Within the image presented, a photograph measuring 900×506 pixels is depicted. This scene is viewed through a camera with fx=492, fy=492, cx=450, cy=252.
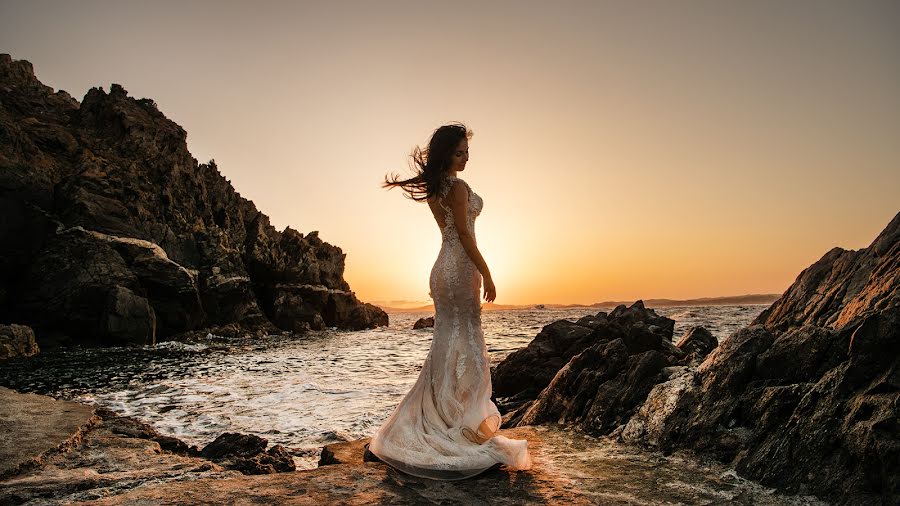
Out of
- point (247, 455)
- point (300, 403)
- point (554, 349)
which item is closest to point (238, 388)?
point (300, 403)

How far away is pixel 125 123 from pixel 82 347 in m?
25.4

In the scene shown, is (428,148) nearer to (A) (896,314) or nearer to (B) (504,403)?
(A) (896,314)

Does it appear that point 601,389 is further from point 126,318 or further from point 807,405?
point 126,318

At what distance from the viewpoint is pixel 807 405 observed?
3822mm

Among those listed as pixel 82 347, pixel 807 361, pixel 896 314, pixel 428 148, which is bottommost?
pixel 82 347

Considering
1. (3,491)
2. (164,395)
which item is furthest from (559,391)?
→ (164,395)

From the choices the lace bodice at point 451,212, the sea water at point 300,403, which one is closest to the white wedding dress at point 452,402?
the lace bodice at point 451,212

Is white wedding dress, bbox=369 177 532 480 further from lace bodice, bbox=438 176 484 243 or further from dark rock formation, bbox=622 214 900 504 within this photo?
dark rock formation, bbox=622 214 900 504

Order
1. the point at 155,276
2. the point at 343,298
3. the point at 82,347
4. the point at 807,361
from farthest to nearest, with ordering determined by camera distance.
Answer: the point at 343,298 < the point at 155,276 < the point at 82,347 < the point at 807,361

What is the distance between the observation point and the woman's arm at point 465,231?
4.52 metres

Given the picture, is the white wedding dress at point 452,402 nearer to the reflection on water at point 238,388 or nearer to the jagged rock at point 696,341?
the reflection on water at point 238,388

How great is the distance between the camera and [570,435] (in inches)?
218

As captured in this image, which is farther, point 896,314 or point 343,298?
point 343,298

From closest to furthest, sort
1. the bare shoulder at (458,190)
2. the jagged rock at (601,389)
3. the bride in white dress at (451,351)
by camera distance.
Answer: the bride in white dress at (451,351), the bare shoulder at (458,190), the jagged rock at (601,389)
